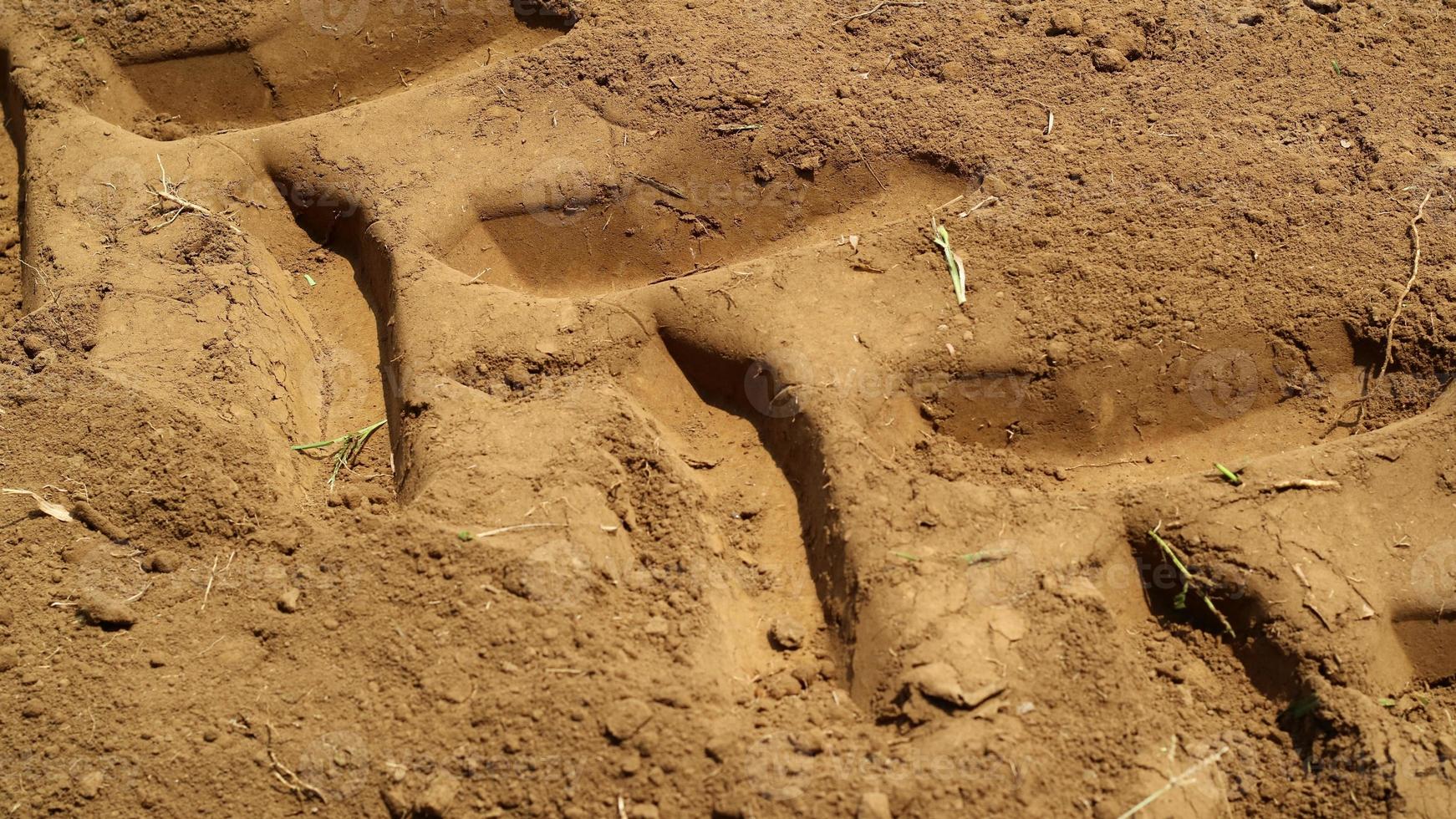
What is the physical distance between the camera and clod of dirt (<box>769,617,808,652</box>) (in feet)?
8.63

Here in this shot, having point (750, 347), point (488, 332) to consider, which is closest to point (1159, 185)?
point (750, 347)

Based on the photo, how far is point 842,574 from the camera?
267 cm

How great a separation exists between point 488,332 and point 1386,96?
3.13 m

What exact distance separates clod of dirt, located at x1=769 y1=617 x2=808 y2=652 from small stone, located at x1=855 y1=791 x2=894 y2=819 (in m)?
0.48

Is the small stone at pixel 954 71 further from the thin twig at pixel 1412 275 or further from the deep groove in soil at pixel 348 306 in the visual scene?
the deep groove in soil at pixel 348 306

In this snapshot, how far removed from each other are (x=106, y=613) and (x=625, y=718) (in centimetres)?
134

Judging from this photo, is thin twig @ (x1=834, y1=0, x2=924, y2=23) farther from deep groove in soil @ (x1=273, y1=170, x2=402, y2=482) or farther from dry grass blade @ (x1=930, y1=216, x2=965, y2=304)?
deep groove in soil @ (x1=273, y1=170, x2=402, y2=482)

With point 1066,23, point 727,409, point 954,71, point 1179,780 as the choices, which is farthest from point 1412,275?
point 727,409

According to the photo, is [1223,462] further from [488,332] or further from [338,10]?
[338,10]

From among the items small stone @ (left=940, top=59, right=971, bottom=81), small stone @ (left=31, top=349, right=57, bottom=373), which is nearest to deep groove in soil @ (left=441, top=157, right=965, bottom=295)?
small stone @ (left=940, top=59, right=971, bottom=81)

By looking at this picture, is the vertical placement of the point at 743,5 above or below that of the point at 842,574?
above

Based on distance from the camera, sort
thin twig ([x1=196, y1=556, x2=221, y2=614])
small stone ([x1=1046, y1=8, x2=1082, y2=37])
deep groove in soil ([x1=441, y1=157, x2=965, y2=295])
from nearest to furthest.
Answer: thin twig ([x1=196, y1=556, x2=221, y2=614])
deep groove in soil ([x1=441, y1=157, x2=965, y2=295])
small stone ([x1=1046, y1=8, x2=1082, y2=37])

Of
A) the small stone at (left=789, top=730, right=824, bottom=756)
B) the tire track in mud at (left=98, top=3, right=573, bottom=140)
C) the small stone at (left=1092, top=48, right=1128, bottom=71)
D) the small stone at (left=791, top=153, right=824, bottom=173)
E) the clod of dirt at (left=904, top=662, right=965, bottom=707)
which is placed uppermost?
the small stone at (left=1092, top=48, right=1128, bottom=71)

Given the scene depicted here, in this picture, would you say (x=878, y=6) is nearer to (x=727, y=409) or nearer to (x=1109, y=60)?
(x=1109, y=60)
